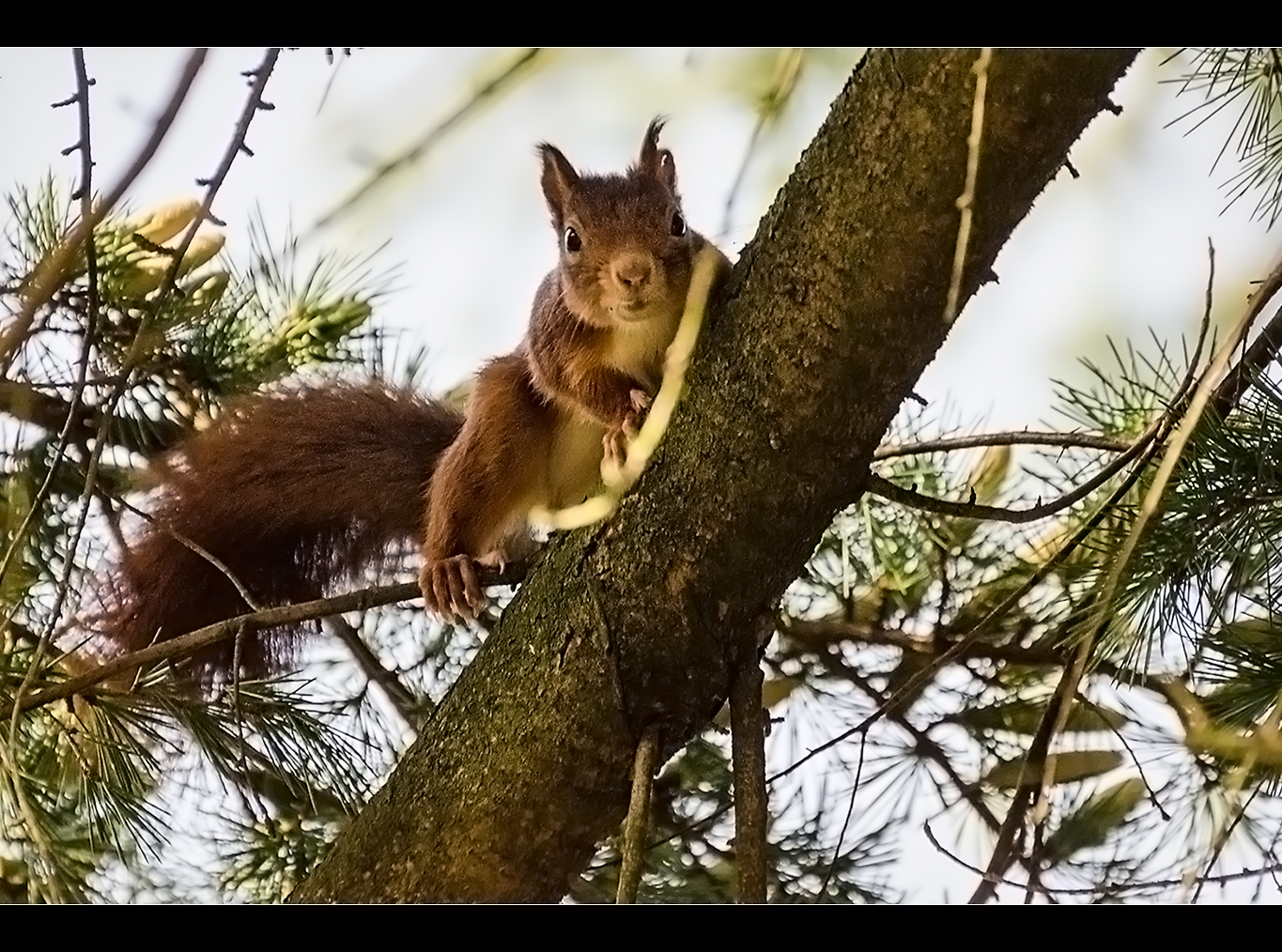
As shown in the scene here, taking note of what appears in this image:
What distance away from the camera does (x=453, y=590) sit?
118 cm

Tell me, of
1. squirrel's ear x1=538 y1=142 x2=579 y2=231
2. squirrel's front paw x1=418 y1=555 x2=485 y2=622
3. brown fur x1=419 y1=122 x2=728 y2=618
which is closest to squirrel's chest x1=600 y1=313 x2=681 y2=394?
brown fur x1=419 y1=122 x2=728 y2=618

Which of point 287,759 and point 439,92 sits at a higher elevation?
point 439,92

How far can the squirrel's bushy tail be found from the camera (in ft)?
3.94

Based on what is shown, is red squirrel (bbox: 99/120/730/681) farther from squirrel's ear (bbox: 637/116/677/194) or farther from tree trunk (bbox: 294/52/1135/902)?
tree trunk (bbox: 294/52/1135/902)

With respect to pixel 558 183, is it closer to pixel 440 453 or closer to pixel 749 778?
pixel 440 453

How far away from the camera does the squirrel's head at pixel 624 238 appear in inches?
42.9

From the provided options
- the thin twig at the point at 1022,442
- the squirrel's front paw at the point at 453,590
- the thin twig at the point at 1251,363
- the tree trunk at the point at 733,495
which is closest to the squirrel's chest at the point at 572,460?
the squirrel's front paw at the point at 453,590

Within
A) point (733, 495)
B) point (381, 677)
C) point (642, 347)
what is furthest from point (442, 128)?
point (381, 677)

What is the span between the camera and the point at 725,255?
3.55 ft

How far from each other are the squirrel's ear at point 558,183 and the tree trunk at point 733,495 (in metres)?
0.24
